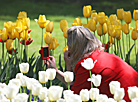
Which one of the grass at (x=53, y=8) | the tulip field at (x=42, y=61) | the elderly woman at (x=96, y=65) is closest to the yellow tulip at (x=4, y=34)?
the tulip field at (x=42, y=61)

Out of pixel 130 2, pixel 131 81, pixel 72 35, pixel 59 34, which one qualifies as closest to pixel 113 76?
pixel 131 81

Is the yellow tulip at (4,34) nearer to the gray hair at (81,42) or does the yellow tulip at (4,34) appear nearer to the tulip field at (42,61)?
the tulip field at (42,61)

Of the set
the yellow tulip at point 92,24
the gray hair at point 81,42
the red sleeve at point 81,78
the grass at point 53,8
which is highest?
the grass at point 53,8

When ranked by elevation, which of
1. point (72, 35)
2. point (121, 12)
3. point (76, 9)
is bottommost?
point (72, 35)

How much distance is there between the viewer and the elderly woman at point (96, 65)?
2.05m

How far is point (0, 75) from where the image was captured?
2.79 m

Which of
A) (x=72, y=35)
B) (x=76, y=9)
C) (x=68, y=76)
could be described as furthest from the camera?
(x=76, y=9)

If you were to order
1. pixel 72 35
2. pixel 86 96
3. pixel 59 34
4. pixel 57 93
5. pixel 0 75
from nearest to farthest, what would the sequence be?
pixel 57 93 → pixel 86 96 → pixel 72 35 → pixel 0 75 → pixel 59 34

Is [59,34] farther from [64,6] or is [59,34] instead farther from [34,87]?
[34,87]

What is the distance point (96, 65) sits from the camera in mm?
2047

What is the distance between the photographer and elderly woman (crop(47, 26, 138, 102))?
2.05 m

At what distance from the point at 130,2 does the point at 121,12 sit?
10105 millimetres

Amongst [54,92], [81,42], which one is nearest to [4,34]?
[81,42]

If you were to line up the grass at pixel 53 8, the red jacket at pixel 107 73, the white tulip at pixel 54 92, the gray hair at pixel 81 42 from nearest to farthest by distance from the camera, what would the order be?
the white tulip at pixel 54 92, the red jacket at pixel 107 73, the gray hair at pixel 81 42, the grass at pixel 53 8
